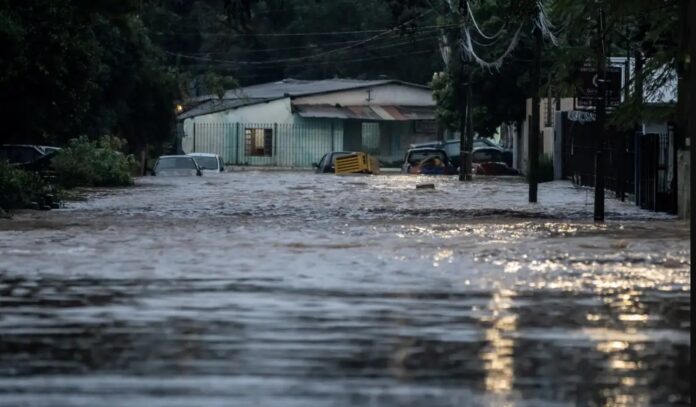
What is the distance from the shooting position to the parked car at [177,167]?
5512 cm

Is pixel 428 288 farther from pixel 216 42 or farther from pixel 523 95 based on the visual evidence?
pixel 216 42

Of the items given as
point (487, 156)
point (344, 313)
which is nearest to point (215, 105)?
point (487, 156)

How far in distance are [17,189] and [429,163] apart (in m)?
33.6

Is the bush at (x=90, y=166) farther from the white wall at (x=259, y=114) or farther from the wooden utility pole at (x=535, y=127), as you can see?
the white wall at (x=259, y=114)

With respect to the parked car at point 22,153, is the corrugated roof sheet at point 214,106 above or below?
above

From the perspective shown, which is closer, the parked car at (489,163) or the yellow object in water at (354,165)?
the parked car at (489,163)

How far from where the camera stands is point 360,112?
82.2 m

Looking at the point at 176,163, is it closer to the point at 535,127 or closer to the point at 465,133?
the point at 465,133

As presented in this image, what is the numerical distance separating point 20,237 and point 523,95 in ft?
139

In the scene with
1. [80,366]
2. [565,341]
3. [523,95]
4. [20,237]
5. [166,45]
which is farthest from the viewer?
[166,45]

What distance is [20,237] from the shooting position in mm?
21938

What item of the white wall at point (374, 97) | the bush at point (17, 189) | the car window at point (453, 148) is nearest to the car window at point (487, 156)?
the car window at point (453, 148)

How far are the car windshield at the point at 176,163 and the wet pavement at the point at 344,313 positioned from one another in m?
29.2

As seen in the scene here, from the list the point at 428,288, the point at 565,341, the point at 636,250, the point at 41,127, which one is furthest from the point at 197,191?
the point at 565,341
